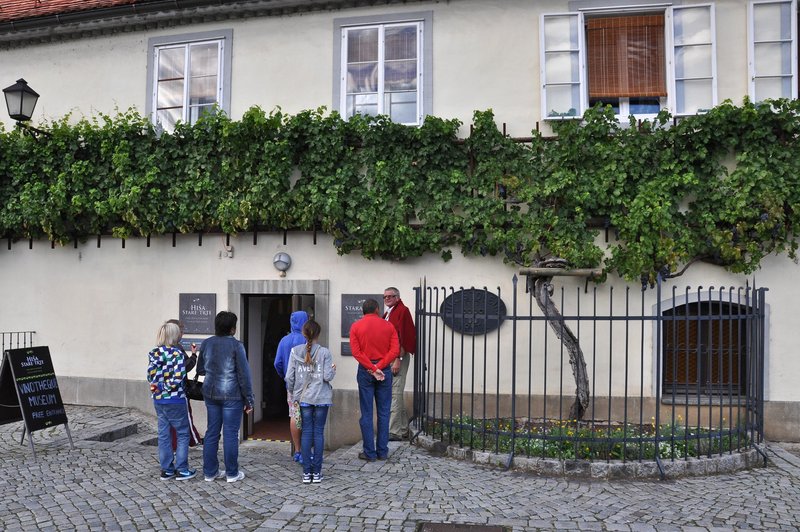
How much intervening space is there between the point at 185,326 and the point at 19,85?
13.4 ft

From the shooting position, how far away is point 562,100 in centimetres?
903

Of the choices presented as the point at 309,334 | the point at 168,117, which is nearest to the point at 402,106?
the point at 168,117

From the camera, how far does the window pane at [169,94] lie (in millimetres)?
10352

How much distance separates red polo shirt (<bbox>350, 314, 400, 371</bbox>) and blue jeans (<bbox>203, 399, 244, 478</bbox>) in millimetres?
1292

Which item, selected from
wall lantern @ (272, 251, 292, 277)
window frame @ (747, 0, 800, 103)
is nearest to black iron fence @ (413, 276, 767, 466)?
wall lantern @ (272, 251, 292, 277)

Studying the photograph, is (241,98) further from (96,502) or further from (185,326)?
(96,502)

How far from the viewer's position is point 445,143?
898 cm

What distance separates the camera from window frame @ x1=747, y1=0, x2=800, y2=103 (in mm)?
8578

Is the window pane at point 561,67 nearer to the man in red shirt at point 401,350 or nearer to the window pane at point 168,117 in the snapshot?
the man in red shirt at point 401,350

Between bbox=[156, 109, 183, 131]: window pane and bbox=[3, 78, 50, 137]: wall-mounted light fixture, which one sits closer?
bbox=[3, 78, 50, 137]: wall-mounted light fixture

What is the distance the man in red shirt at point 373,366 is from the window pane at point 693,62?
517cm

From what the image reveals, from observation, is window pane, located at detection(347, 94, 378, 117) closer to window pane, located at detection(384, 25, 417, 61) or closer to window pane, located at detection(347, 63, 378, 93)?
window pane, located at detection(347, 63, 378, 93)

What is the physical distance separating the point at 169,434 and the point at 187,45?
624cm

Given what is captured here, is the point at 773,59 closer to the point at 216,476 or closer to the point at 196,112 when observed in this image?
the point at 196,112
